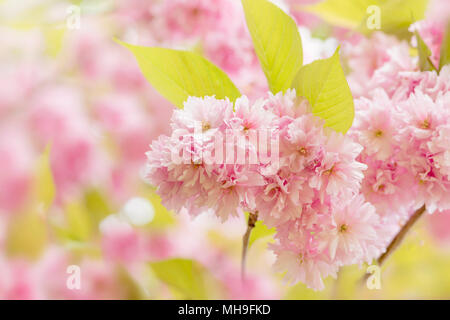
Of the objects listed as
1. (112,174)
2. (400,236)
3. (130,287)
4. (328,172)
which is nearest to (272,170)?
(328,172)

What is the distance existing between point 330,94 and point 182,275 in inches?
10.3

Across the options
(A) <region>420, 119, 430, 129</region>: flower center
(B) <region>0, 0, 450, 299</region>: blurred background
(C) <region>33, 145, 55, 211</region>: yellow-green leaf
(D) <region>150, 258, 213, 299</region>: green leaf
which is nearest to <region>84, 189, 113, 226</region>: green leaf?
(B) <region>0, 0, 450, 299</region>: blurred background

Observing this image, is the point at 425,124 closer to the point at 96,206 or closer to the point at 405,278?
the point at 405,278

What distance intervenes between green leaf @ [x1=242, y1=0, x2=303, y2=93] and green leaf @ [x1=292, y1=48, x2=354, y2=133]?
0.03m

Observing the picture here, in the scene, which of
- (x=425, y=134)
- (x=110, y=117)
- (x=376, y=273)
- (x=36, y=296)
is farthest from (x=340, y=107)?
(x=110, y=117)

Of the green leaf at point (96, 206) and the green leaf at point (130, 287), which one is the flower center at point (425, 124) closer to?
the green leaf at point (130, 287)

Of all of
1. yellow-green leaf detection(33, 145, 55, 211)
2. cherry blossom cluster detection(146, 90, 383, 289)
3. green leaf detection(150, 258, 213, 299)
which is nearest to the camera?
cherry blossom cluster detection(146, 90, 383, 289)

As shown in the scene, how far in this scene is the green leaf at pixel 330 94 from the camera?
31 cm

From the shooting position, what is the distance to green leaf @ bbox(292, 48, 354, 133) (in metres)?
0.31

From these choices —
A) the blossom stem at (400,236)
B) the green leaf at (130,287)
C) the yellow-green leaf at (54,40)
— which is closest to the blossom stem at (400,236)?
the blossom stem at (400,236)

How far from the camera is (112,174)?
82cm

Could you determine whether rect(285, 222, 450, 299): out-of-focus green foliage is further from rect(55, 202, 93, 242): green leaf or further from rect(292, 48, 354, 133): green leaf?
rect(55, 202, 93, 242): green leaf

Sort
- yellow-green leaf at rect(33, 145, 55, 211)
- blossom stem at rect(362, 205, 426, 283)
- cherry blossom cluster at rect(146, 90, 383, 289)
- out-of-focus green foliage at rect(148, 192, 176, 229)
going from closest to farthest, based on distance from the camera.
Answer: cherry blossom cluster at rect(146, 90, 383, 289) < blossom stem at rect(362, 205, 426, 283) < yellow-green leaf at rect(33, 145, 55, 211) < out-of-focus green foliage at rect(148, 192, 176, 229)

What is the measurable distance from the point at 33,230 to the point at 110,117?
0.82 ft
